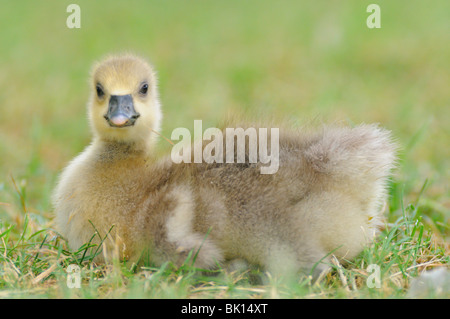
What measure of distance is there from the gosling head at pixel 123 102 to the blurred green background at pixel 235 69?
52cm

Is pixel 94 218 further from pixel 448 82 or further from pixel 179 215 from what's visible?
pixel 448 82

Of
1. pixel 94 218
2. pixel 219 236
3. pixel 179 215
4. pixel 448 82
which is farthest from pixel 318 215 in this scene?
pixel 448 82

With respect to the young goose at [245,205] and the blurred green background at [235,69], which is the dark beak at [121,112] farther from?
the blurred green background at [235,69]

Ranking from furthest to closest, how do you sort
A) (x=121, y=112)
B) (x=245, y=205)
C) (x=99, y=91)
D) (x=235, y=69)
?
(x=235, y=69) < (x=99, y=91) < (x=121, y=112) < (x=245, y=205)

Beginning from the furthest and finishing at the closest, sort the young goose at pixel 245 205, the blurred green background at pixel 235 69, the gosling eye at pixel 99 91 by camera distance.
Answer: the blurred green background at pixel 235 69, the gosling eye at pixel 99 91, the young goose at pixel 245 205

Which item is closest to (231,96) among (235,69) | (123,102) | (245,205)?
(235,69)

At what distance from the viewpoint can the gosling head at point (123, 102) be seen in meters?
A: 2.88

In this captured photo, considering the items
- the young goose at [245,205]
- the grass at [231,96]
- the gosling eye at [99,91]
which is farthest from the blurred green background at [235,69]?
the gosling eye at [99,91]

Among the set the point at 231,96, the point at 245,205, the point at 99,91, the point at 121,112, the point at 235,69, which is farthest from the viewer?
the point at 235,69

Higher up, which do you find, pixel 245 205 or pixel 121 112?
pixel 121 112

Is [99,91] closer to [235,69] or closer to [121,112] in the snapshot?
[121,112]

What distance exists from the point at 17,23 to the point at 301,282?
6728 millimetres

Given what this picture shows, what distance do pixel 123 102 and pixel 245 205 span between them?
788 mm

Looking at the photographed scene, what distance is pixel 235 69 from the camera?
6531mm
